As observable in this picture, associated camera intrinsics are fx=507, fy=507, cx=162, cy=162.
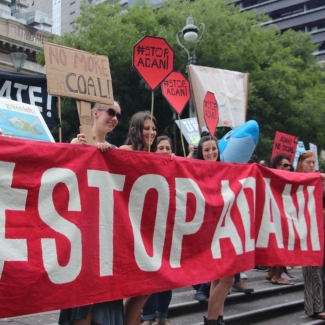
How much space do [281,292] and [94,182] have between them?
4.19 m

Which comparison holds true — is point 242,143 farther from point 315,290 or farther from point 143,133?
point 315,290

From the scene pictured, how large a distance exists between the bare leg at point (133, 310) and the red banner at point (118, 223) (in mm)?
102

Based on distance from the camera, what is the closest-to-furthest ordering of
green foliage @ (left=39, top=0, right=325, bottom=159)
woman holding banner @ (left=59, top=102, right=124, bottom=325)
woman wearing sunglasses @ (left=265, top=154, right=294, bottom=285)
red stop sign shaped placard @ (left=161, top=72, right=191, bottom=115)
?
woman holding banner @ (left=59, top=102, right=124, bottom=325) → woman wearing sunglasses @ (left=265, top=154, right=294, bottom=285) → red stop sign shaped placard @ (left=161, top=72, right=191, bottom=115) → green foliage @ (left=39, top=0, right=325, bottom=159)

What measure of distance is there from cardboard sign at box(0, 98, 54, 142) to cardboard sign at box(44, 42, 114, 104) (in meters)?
1.16

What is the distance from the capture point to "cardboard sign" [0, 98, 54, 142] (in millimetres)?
4172

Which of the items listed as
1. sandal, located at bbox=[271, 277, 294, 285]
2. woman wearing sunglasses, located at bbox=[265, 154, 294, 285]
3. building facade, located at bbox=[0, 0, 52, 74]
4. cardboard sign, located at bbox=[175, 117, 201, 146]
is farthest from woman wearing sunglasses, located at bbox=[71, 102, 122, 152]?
building facade, located at bbox=[0, 0, 52, 74]

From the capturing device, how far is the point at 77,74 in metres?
3.16

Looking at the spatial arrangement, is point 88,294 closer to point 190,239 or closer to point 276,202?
point 190,239

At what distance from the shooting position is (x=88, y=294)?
9.70 feet

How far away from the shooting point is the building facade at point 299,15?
63.6 meters

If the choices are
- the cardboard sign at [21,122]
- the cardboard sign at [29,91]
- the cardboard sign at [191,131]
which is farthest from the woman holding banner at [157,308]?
the cardboard sign at [191,131]

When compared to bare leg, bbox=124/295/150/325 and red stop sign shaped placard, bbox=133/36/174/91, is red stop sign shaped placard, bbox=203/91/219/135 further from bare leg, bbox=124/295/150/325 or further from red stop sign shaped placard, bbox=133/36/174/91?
bare leg, bbox=124/295/150/325

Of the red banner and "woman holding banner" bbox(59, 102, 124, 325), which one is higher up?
the red banner

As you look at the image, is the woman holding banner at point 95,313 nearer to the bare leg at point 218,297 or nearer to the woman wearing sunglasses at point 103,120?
the woman wearing sunglasses at point 103,120
